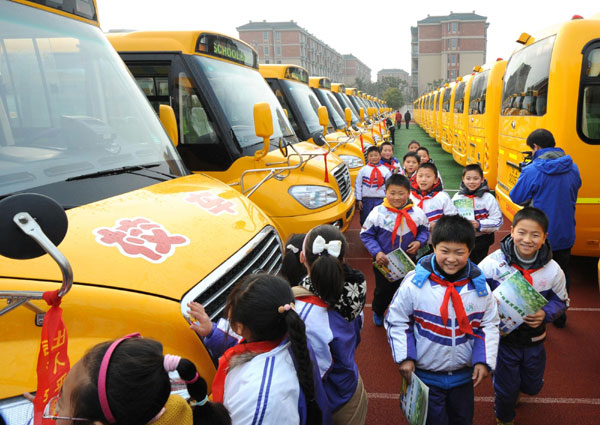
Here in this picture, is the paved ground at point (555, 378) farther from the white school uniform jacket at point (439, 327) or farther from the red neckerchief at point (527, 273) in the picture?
the red neckerchief at point (527, 273)

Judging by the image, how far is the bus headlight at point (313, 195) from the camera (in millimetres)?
4676

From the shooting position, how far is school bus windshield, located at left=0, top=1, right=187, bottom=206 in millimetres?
2131

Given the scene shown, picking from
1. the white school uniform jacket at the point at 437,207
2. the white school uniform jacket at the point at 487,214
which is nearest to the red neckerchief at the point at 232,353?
the white school uniform jacket at the point at 437,207

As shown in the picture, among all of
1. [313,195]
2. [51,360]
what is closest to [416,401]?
[51,360]

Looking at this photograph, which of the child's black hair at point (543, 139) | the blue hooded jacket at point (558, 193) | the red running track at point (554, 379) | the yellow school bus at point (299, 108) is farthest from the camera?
the yellow school bus at point (299, 108)

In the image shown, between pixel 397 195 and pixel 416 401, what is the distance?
6.73 feet

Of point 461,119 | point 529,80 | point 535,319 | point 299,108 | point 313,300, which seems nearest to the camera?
point 313,300

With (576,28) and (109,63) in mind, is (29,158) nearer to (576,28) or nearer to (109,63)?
(109,63)

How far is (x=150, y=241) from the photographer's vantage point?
1.98m

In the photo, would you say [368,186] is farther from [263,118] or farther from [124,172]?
[124,172]

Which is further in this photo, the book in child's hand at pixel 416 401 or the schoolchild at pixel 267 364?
the book in child's hand at pixel 416 401

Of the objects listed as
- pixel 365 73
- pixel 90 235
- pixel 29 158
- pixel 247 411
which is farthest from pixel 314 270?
pixel 365 73

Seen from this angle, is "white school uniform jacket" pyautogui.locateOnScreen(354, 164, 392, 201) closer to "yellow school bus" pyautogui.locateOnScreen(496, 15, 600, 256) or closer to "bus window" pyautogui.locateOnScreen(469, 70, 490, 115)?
"yellow school bus" pyautogui.locateOnScreen(496, 15, 600, 256)

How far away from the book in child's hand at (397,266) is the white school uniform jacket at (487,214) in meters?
1.26
